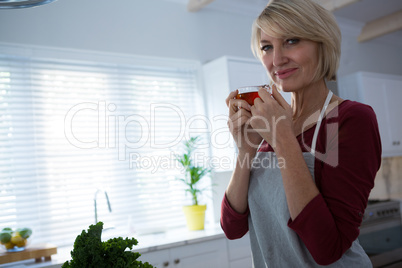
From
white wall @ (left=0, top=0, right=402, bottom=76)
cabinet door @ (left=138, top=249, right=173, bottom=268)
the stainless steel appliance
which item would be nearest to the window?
white wall @ (left=0, top=0, right=402, bottom=76)

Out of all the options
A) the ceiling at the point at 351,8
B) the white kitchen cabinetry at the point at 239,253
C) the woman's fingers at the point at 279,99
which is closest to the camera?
the woman's fingers at the point at 279,99

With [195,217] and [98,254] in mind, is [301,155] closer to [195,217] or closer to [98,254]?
[98,254]

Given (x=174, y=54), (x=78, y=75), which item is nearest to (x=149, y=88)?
(x=174, y=54)

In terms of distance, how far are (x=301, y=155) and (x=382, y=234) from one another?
10.8 feet

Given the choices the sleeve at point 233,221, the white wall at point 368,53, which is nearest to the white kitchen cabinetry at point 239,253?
the sleeve at point 233,221

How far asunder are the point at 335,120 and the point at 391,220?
3.42 metres

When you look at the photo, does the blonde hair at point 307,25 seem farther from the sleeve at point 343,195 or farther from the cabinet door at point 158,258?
the cabinet door at point 158,258

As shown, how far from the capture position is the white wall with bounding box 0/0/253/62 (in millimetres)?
2871

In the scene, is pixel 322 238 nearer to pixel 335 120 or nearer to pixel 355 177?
pixel 355 177

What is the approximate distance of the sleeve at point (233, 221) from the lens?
1119mm

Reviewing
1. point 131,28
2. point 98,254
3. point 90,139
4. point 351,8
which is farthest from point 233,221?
point 351,8

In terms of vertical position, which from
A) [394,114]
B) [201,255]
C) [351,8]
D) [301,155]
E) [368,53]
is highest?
[351,8]

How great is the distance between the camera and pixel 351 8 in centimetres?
427

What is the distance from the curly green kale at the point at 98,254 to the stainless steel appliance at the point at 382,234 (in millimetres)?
3253
